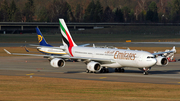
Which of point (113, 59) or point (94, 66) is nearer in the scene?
point (94, 66)

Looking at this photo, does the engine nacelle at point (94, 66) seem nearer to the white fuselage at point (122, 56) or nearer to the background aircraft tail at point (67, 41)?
the white fuselage at point (122, 56)

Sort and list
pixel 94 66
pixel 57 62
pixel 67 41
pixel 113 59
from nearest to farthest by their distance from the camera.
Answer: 1. pixel 94 66
2. pixel 57 62
3. pixel 113 59
4. pixel 67 41

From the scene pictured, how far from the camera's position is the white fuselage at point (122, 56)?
4091cm

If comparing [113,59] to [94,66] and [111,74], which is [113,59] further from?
[94,66]

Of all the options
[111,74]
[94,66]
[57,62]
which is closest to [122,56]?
[111,74]

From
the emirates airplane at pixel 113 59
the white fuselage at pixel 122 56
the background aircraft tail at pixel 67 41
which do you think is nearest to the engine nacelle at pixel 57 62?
the emirates airplane at pixel 113 59

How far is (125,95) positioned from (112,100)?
2815 mm

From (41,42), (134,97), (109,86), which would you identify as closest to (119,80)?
(109,86)

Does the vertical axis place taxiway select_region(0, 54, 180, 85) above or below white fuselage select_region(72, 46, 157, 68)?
below

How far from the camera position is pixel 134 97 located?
87.8ft

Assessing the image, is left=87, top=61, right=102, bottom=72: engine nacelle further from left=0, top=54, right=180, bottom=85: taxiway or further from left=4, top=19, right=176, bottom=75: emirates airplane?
left=0, top=54, right=180, bottom=85: taxiway

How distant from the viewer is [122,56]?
42531mm

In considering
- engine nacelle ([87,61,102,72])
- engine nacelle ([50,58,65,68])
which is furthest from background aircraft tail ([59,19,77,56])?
engine nacelle ([87,61,102,72])

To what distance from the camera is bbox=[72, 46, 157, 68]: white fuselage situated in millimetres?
40906
